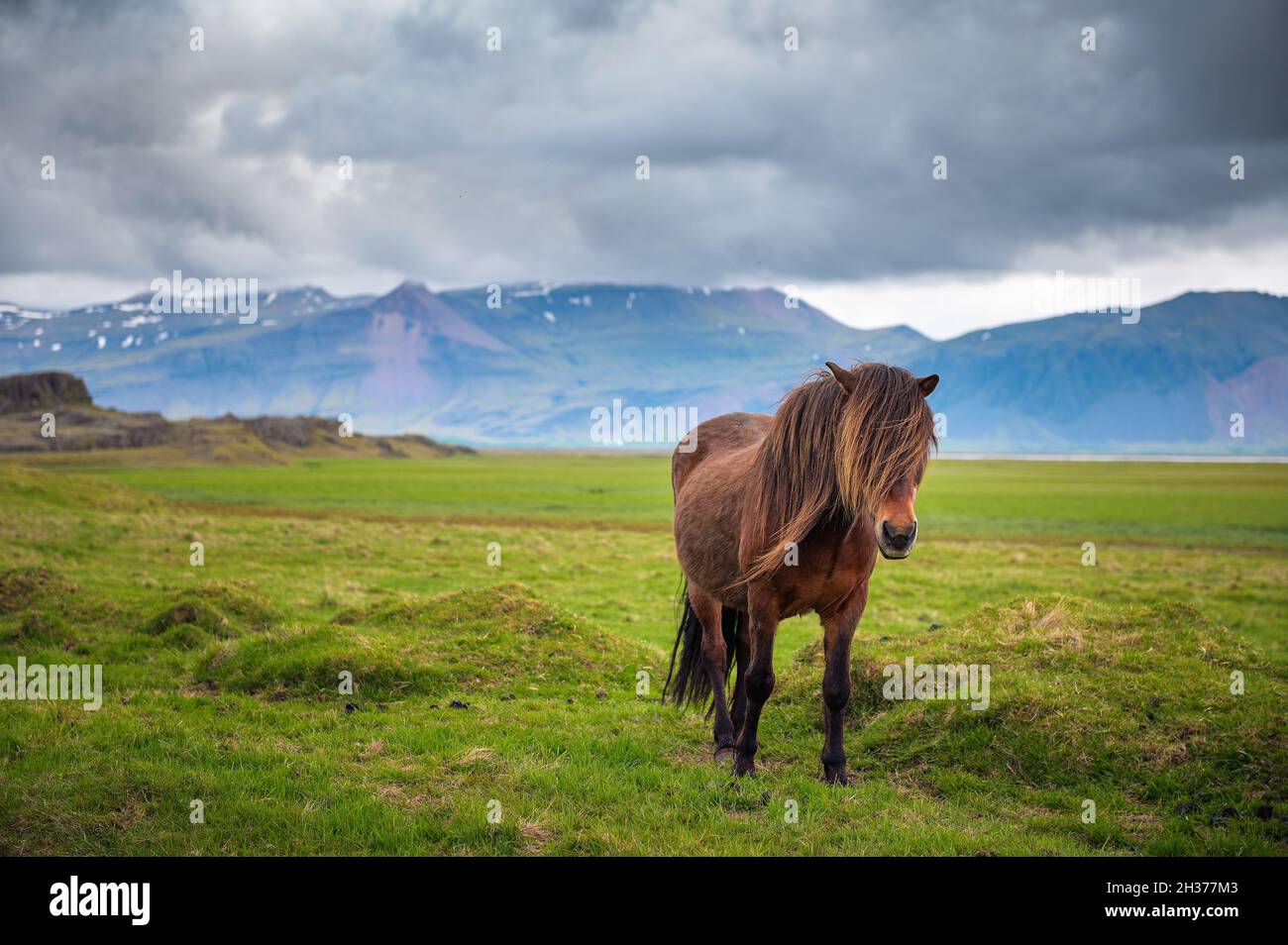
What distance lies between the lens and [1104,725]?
24.1 ft

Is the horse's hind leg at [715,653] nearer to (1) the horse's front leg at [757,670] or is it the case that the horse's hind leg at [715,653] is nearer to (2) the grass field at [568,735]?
(2) the grass field at [568,735]

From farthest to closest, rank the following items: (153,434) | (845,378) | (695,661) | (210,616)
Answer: (153,434) → (210,616) → (695,661) → (845,378)

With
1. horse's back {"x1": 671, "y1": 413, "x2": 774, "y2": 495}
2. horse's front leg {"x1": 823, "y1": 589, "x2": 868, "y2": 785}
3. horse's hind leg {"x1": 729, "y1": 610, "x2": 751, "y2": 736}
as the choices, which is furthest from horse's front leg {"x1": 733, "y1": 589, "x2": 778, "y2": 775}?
horse's back {"x1": 671, "y1": 413, "x2": 774, "y2": 495}

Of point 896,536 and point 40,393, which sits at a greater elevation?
point 40,393

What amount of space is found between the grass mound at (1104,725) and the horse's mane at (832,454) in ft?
8.20

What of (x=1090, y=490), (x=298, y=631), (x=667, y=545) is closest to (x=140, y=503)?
(x=667, y=545)

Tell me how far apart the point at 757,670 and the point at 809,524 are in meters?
1.42

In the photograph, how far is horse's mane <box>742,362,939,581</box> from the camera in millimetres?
5930

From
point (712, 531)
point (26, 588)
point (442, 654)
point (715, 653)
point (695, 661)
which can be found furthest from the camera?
point (26, 588)

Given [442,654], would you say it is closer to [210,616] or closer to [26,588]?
[210,616]

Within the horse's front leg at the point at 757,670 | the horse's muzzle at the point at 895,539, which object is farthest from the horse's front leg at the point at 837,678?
the horse's muzzle at the point at 895,539

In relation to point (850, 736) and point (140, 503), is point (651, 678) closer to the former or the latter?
point (850, 736)

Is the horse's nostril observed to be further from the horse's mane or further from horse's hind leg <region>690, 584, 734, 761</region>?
horse's hind leg <region>690, 584, 734, 761</region>

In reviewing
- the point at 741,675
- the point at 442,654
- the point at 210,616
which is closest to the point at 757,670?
the point at 741,675
